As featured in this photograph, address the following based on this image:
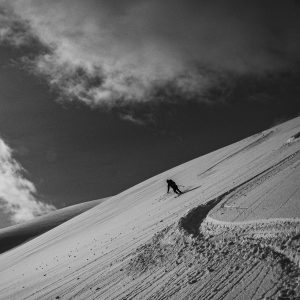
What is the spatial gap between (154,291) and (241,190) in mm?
6325

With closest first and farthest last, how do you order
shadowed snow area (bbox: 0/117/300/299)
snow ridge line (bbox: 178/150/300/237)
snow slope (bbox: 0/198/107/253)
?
shadowed snow area (bbox: 0/117/300/299) → snow ridge line (bbox: 178/150/300/237) → snow slope (bbox: 0/198/107/253)

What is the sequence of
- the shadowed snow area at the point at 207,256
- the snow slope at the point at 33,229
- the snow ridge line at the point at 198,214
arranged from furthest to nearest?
the snow slope at the point at 33,229 → the snow ridge line at the point at 198,214 → the shadowed snow area at the point at 207,256

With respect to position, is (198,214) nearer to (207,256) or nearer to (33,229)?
(207,256)

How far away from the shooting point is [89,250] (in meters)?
14.1

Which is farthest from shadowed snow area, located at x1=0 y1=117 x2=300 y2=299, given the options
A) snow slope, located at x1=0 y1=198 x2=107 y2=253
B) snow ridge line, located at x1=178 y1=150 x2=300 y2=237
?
snow slope, located at x1=0 y1=198 x2=107 y2=253

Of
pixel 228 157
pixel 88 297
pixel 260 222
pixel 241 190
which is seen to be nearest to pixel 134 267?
pixel 88 297

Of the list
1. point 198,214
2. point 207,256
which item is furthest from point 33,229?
point 207,256

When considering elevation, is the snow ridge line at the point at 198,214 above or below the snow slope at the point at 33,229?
below

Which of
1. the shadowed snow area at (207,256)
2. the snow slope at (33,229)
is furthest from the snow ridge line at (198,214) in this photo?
the snow slope at (33,229)

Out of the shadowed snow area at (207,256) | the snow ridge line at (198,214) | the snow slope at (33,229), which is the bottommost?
the shadowed snow area at (207,256)

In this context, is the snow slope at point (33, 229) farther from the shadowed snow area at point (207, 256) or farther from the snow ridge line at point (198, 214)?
the snow ridge line at point (198, 214)

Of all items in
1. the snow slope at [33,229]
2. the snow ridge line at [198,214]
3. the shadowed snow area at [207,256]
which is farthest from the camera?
the snow slope at [33,229]

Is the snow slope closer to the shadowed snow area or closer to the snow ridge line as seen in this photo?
the shadowed snow area

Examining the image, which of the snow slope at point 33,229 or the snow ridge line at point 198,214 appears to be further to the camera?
the snow slope at point 33,229
